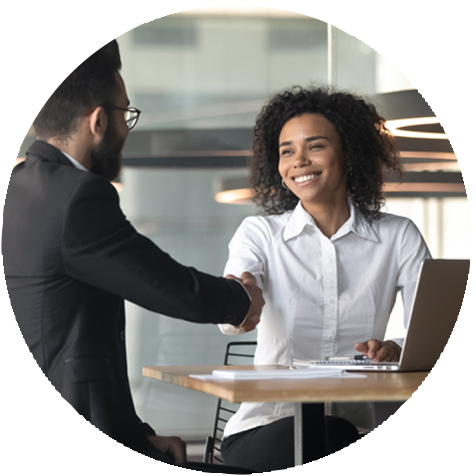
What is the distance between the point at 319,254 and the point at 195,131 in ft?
6.21

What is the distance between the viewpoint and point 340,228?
91.7 inches

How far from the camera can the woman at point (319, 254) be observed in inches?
85.2

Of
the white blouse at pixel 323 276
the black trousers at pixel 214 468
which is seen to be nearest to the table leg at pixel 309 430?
the black trousers at pixel 214 468

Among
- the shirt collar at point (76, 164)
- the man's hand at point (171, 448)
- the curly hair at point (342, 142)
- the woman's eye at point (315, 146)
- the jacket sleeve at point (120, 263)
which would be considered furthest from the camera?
the curly hair at point (342, 142)

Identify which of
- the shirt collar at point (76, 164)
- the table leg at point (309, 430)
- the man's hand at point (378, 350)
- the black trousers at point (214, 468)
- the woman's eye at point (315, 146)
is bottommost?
the black trousers at point (214, 468)

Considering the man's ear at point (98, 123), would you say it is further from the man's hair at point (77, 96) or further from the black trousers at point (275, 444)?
the black trousers at point (275, 444)

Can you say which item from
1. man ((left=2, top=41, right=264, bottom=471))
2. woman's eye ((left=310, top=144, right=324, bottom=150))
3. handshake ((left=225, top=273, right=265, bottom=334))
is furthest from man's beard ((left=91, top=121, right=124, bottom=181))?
woman's eye ((left=310, top=144, right=324, bottom=150))

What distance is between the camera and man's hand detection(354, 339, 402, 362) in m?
1.80

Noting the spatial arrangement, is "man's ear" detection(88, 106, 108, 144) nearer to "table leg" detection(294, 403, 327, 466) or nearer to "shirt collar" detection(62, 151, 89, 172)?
"shirt collar" detection(62, 151, 89, 172)

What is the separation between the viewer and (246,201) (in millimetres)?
4016

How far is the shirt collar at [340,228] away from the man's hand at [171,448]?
0.80 meters

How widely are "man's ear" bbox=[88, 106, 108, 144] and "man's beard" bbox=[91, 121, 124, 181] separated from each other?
0.01 meters

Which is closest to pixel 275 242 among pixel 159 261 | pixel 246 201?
pixel 159 261

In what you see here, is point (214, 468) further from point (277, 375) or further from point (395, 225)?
point (395, 225)
